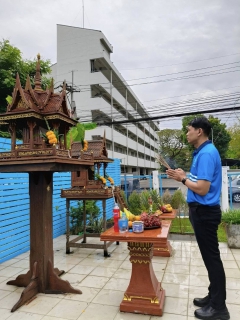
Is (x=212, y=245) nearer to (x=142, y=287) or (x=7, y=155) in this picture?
(x=142, y=287)

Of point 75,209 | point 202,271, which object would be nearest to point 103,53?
point 75,209

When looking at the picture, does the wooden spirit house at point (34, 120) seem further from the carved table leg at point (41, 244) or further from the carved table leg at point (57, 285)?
the carved table leg at point (57, 285)

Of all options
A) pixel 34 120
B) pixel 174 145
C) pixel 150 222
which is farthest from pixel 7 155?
pixel 174 145

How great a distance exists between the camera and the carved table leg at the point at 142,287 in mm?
2422

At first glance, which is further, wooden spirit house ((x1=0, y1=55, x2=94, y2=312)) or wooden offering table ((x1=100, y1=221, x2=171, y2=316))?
wooden spirit house ((x1=0, y1=55, x2=94, y2=312))

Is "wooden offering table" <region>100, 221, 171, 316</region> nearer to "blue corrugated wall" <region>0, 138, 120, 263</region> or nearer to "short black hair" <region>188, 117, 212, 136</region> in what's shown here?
"short black hair" <region>188, 117, 212, 136</region>

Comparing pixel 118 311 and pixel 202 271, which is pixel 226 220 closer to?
pixel 202 271

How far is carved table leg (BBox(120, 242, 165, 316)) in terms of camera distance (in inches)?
95.3

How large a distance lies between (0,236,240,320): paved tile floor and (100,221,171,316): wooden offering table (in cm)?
7

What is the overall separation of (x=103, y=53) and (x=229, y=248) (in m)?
16.1

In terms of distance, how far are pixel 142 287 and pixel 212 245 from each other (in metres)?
0.84

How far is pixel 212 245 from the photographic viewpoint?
2.20m

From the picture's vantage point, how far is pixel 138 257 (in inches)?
98.7

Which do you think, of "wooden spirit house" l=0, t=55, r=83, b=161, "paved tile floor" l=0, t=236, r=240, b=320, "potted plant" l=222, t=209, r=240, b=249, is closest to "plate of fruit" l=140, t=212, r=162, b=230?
"paved tile floor" l=0, t=236, r=240, b=320
